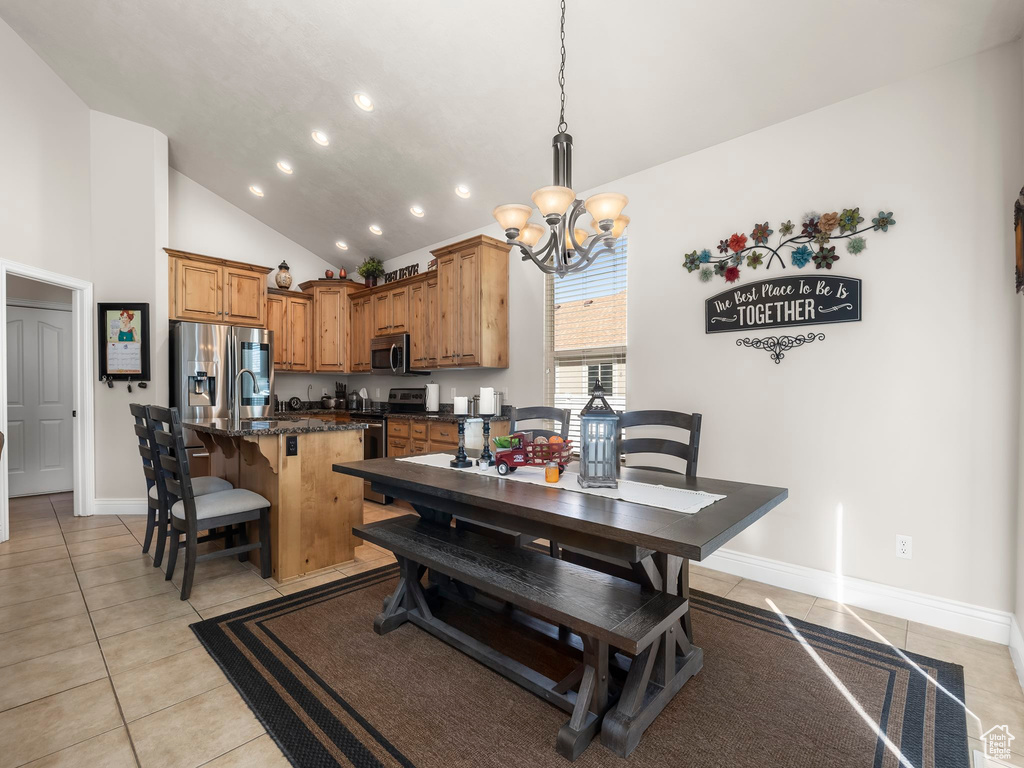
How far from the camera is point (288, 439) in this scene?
2900mm

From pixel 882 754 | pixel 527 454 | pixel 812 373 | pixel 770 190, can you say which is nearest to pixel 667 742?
pixel 882 754

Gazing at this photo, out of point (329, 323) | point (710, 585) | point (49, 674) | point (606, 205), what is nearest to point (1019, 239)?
point (606, 205)

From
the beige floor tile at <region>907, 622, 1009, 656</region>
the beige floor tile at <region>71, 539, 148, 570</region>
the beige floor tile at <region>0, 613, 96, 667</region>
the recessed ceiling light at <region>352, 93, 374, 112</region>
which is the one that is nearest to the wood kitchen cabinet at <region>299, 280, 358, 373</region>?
the recessed ceiling light at <region>352, 93, 374, 112</region>

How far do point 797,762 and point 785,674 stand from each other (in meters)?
0.53

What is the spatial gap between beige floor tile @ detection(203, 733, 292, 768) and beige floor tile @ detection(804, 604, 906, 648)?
Answer: 7.93ft

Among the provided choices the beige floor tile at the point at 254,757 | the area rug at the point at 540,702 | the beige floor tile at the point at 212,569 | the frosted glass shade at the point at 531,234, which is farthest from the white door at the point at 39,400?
the frosted glass shade at the point at 531,234

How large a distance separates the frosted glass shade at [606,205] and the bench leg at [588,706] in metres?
1.56

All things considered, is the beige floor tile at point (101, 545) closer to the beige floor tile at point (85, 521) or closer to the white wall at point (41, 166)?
the beige floor tile at point (85, 521)

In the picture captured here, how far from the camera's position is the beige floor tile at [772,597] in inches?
103

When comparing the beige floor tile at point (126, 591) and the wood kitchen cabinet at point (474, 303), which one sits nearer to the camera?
the beige floor tile at point (126, 591)

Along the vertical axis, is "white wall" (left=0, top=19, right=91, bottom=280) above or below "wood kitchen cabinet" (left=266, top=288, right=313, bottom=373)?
above

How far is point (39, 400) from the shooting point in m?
5.21

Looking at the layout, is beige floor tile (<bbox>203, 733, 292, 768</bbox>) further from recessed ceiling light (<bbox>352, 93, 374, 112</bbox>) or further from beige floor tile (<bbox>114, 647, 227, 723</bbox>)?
recessed ceiling light (<bbox>352, 93, 374, 112</bbox>)

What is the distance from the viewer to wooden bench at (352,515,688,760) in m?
1.53
